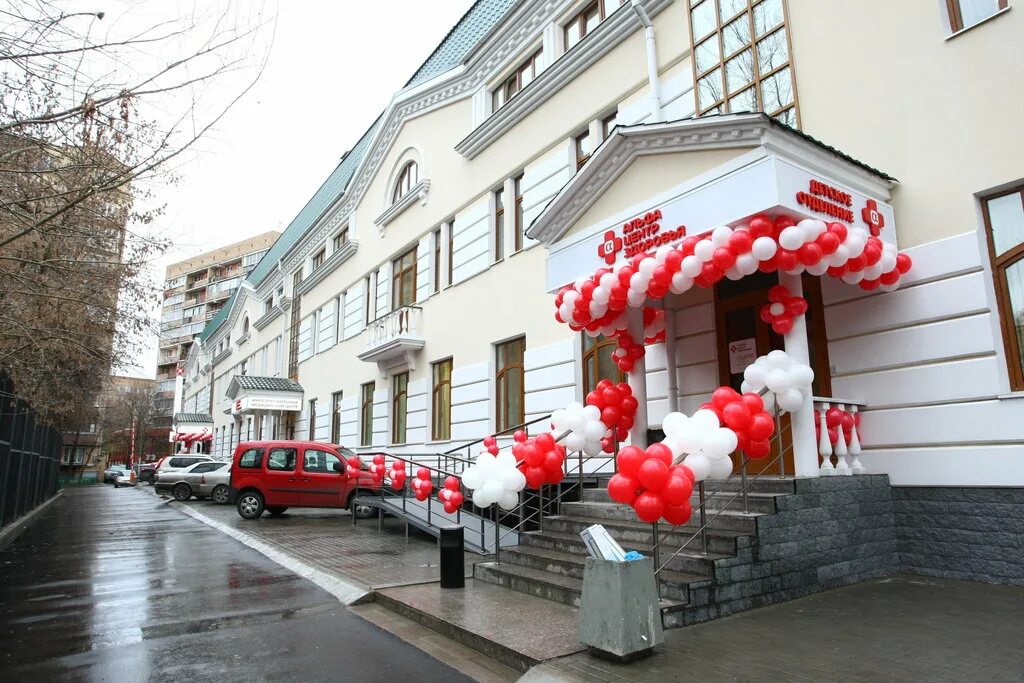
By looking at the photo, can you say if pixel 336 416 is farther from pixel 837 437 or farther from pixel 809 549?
pixel 809 549

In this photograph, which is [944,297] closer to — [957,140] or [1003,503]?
[957,140]

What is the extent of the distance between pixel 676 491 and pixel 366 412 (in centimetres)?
1816

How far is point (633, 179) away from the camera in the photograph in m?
8.70

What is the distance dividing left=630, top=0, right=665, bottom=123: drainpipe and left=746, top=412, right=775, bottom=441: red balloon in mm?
6667

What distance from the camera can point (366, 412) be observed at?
22.3 metres

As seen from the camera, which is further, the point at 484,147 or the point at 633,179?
the point at 484,147

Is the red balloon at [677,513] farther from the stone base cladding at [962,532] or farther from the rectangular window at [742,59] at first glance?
the rectangular window at [742,59]

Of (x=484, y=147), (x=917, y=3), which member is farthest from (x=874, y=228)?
(x=484, y=147)

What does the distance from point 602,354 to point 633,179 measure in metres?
3.99

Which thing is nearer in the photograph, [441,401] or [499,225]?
[499,225]

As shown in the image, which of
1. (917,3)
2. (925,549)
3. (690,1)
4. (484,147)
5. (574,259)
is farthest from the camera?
(484,147)

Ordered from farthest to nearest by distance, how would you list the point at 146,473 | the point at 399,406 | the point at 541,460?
1. the point at 146,473
2. the point at 399,406
3. the point at 541,460

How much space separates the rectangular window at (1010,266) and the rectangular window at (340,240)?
2118 cm

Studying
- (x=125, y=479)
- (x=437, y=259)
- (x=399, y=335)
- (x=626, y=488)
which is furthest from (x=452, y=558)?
(x=125, y=479)
